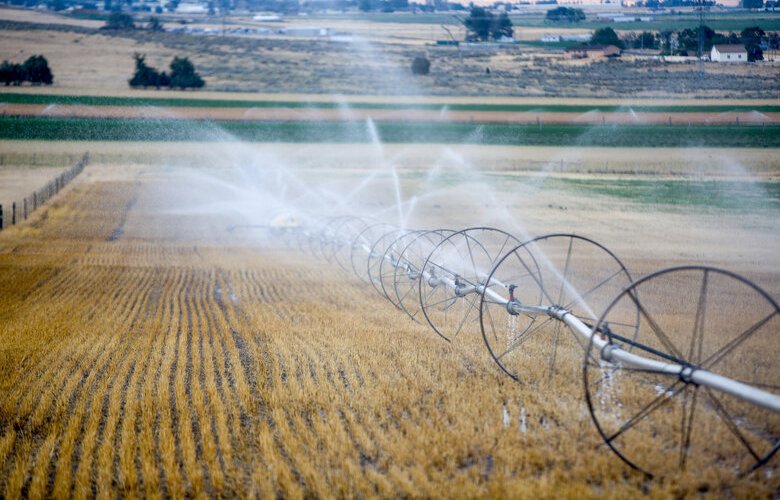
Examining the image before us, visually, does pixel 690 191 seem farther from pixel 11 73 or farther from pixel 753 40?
pixel 11 73

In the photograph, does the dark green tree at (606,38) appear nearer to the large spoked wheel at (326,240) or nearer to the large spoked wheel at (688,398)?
the large spoked wheel at (326,240)

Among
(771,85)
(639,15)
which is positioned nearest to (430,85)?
(639,15)

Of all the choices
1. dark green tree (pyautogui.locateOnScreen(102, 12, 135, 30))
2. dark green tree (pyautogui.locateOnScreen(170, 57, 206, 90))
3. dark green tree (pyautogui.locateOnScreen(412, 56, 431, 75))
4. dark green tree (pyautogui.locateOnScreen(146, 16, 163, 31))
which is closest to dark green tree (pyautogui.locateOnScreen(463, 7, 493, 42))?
dark green tree (pyautogui.locateOnScreen(412, 56, 431, 75))

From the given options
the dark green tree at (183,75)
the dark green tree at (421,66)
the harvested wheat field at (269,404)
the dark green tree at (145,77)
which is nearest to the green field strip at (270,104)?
the dark green tree at (145,77)

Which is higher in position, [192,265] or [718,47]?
[718,47]

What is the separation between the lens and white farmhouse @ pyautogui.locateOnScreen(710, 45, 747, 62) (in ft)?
158

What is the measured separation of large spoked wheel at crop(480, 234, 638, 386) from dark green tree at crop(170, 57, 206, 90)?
65519 millimetres

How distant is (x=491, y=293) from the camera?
12484 mm

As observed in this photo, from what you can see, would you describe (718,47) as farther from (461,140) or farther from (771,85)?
(461,140)

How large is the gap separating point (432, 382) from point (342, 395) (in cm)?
139

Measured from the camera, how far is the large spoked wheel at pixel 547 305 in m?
10.9

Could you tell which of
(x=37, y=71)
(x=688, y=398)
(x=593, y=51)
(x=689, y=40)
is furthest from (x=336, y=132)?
(x=688, y=398)

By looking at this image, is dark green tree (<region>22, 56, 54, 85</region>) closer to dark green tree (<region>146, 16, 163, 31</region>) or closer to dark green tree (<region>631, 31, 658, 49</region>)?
dark green tree (<region>146, 16, 163, 31</region>)

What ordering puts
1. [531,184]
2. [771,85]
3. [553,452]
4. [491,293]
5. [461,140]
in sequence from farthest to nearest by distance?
1. [461,140]
2. [771,85]
3. [531,184]
4. [491,293]
5. [553,452]
